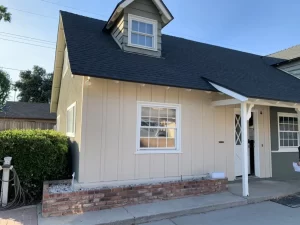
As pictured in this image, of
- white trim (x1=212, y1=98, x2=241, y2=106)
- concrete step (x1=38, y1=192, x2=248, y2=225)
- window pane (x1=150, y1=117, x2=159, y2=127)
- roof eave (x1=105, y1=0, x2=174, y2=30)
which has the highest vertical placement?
roof eave (x1=105, y1=0, x2=174, y2=30)

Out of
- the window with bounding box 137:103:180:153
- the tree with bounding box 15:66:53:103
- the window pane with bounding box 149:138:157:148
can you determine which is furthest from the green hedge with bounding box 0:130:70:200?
the tree with bounding box 15:66:53:103

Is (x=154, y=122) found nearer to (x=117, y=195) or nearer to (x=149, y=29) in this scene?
(x=117, y=195)

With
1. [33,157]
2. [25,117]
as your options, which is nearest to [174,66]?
[33,157]

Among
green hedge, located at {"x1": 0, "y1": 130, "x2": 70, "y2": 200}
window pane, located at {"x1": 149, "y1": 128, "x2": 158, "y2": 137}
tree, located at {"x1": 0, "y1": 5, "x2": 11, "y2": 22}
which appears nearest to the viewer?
green hedge, located at {"x1": 0, "y1": 130, "x2": 70, "y2": 200}

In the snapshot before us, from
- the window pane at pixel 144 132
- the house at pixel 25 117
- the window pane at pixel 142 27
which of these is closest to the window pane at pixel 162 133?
the window pane at pixel 144 132

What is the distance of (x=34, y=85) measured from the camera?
3288cm

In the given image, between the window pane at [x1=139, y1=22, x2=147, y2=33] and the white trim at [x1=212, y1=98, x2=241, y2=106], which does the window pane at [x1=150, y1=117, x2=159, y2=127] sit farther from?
the window pane at [x1=139, y1=22, x2=147, y2=33]

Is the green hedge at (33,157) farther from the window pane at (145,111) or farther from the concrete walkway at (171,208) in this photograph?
the window pane at (145,111)

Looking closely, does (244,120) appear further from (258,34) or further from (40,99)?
(40,99)

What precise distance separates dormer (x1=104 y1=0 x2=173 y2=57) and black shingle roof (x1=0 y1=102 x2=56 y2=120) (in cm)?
1605

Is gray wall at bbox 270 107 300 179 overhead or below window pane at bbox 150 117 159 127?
below

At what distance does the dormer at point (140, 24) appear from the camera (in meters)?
7.35

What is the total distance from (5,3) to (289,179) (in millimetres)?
14321

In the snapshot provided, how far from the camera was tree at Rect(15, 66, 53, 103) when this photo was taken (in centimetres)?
3262
